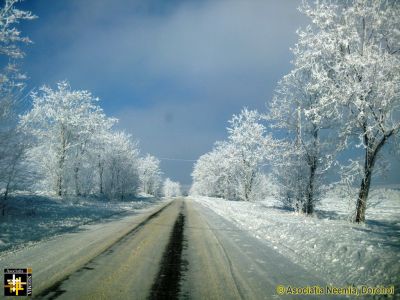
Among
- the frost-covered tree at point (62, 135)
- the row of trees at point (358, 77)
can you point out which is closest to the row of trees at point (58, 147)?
the frost-covered tree at point (62, 135)

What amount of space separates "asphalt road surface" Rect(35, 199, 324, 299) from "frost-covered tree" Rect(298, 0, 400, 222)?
8796 millimetres

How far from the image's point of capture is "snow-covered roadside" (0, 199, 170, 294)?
7.74 m

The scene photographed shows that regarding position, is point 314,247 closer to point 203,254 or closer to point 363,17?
point 203,254

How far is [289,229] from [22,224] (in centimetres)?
1345

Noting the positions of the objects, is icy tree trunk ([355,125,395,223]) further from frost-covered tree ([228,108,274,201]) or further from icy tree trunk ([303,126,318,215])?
frost-covered tree ([228,108,274,201])

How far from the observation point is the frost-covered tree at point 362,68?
1569cm

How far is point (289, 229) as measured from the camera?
15273 mm

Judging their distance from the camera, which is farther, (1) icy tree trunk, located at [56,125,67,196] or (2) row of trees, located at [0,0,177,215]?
(1) icy tree trunk, located at [56,125,67,196]

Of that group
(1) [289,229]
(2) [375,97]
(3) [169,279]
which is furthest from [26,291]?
(2) [375,97]

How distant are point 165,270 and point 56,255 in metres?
3.68

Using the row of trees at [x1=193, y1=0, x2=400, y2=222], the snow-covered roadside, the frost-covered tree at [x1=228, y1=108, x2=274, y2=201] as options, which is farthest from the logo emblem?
the frost-covered tree at [x1=228, y1=108, x2=274, y2=201]

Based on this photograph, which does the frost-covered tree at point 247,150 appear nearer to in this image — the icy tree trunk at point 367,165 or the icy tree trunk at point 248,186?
the icy tree trunk at point 248,186

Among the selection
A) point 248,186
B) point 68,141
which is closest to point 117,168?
point 68,141

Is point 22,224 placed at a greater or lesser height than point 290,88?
lesser
